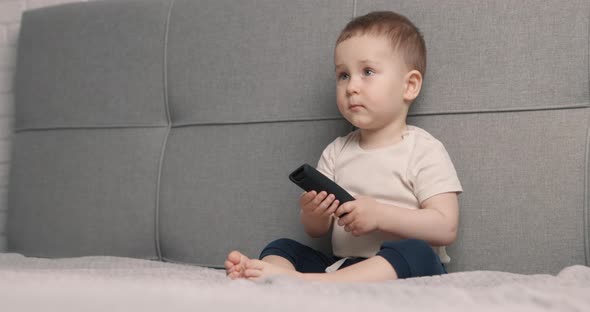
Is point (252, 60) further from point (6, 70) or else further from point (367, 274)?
point (6, 70)

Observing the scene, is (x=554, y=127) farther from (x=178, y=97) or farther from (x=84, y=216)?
(x=84, y=216)

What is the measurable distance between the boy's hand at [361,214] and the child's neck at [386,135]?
7.1 inches

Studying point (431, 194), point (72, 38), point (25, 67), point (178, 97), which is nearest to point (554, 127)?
point (431, 194)

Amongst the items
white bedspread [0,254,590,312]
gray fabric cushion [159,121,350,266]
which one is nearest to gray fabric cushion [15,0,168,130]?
gray fabric cushion [159,121,350,266]

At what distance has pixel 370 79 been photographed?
1.41 meters

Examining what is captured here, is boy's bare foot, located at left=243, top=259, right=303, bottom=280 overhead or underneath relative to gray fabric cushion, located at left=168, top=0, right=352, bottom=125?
underneath

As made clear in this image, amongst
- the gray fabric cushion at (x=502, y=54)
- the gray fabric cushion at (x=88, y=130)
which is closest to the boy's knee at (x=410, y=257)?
the gray fabric cushion at (x=502, y=54)

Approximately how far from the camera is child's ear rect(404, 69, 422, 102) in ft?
4.77

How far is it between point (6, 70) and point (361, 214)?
4.74 feet

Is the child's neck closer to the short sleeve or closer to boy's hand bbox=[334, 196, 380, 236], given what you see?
the short sleeve

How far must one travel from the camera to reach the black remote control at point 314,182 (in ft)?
4.13

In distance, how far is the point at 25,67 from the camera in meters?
2.02

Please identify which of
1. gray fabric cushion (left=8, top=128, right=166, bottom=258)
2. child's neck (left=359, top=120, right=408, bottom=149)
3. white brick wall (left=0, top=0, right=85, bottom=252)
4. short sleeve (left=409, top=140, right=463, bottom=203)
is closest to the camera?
short sleeve (left=409, top=140, right=463, bottom=203)

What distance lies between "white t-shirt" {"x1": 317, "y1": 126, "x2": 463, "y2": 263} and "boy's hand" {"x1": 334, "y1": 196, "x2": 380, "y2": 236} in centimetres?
10
